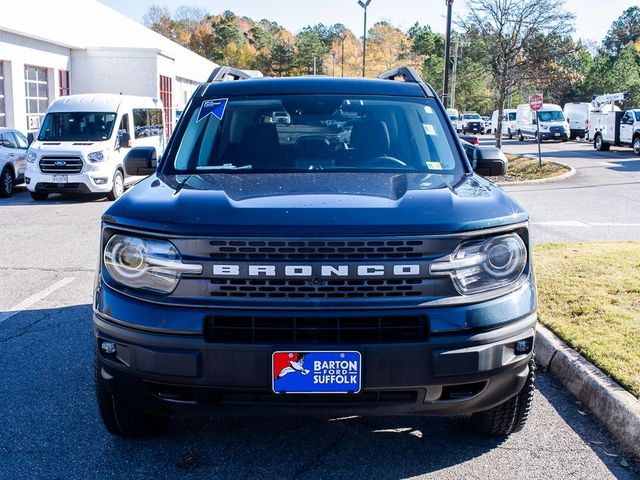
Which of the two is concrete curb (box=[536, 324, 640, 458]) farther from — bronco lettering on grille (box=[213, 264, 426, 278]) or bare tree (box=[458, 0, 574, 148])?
bare tree (box=[458, 0, 574, 148])

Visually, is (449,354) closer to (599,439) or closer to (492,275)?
(492,275)

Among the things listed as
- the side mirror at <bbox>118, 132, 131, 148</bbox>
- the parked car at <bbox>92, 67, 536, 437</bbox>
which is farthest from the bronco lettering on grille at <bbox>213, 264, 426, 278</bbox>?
the side mirror at <bbox>118, 132, 131, 148</bbox>

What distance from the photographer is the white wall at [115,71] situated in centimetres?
2855

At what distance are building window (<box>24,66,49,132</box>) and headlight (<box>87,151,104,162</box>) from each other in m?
11.4

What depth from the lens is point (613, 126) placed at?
3331cm

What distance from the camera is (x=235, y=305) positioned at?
2932mm

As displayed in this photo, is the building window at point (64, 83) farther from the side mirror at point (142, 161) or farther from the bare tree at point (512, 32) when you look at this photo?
the side mirror at point (142, 161)

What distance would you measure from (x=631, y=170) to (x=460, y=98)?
2240 inches

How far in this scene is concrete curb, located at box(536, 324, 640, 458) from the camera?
3.75 metres

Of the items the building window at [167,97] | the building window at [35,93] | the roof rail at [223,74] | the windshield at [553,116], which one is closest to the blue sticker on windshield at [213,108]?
the roof rail at [223,74]

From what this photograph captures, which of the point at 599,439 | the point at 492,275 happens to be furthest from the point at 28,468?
the point at 599,439

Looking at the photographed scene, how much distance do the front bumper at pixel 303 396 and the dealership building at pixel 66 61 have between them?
2236 centimetres

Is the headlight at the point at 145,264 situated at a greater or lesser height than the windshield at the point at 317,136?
lesser

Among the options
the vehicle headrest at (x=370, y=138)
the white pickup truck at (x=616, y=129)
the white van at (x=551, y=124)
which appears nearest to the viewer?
the vehicle headrest at (x=370, y=138)
